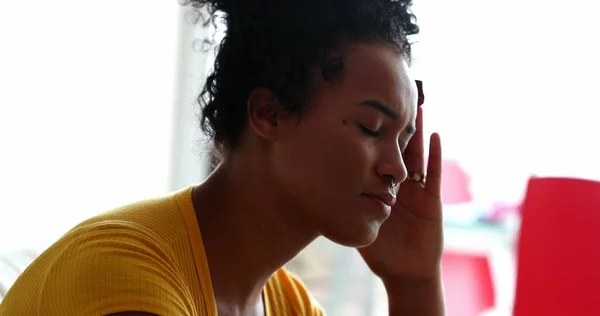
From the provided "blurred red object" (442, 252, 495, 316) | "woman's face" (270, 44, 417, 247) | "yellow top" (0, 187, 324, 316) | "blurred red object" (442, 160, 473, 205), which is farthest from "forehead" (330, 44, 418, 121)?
"blurred red object" (442, 252, 495, 316)

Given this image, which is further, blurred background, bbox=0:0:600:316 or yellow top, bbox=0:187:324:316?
blurred background, bbox=0:0:600:316

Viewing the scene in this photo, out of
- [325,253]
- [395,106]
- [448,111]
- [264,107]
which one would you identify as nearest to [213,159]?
[264,107]

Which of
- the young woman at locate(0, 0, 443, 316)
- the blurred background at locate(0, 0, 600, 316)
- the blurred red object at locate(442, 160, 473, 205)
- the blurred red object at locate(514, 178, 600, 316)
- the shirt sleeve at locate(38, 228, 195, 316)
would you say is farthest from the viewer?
the blurred red object at locate(442, 160, 473, 205)

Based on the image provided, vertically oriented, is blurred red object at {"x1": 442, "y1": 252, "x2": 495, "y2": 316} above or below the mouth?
below

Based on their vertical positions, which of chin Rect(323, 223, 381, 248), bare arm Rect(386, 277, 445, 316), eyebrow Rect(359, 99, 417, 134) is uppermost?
eyebrow Rect(359, 99, 417, 134)

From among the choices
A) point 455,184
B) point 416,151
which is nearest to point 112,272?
point 416,151

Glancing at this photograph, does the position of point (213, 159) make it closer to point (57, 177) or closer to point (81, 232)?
point (81, 232)

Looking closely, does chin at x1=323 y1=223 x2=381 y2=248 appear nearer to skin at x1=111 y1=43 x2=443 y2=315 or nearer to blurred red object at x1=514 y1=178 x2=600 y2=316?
skin at x1=111 y1=43 x2=443 y2=315

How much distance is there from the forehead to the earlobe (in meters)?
0.08

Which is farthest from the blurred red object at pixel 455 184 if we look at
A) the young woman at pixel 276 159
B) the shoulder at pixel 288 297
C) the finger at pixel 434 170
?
the young woman at pixel 276 159

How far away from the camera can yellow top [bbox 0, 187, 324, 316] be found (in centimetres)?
75

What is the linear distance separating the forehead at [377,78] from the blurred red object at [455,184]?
962 millimetres

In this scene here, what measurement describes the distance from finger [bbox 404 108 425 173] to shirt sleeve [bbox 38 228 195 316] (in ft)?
1.41

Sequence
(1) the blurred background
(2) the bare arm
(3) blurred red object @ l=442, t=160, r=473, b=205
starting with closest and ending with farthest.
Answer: (2) the bare arm
(1) the blurred background
(3) blurred red object @ l=442, t=160, r=473, b=205
